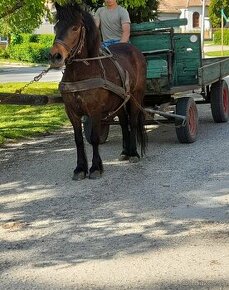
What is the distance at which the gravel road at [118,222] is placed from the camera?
444 centimetres

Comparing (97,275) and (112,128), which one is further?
(112,128)

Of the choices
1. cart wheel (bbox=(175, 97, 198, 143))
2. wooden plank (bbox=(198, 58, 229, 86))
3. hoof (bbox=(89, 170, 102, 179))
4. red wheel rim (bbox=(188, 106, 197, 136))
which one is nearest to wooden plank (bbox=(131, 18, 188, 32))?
wooden plank (bbox=(198, 58, 229, 86))

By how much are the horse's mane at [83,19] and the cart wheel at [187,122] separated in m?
2.53

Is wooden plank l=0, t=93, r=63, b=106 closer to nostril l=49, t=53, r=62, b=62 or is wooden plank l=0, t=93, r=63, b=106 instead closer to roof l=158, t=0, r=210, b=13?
nostril l=49, t=53, r=62, b=62

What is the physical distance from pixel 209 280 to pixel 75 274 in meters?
0.94

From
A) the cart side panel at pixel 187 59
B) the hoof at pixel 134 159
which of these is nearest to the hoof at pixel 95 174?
the hoof at pixel 134 159

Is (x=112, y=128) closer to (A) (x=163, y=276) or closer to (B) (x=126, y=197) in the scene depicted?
(B) (x=126, y=197)

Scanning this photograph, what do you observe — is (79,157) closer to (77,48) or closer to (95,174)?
(95,174)

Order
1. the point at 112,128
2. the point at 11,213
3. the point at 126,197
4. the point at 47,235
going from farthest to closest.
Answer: the point at 112,128, the point at 126,197, the point at 11,213, the point at 47,235

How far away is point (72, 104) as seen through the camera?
731 centimetres

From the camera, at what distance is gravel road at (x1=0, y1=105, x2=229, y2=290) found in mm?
4441

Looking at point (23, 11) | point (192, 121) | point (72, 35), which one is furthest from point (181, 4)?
point (72, 35)

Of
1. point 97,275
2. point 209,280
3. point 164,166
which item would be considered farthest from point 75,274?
point 164,166

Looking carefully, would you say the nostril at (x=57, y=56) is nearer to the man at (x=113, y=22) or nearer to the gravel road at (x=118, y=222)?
the gravel road at (x=118, y=222)
